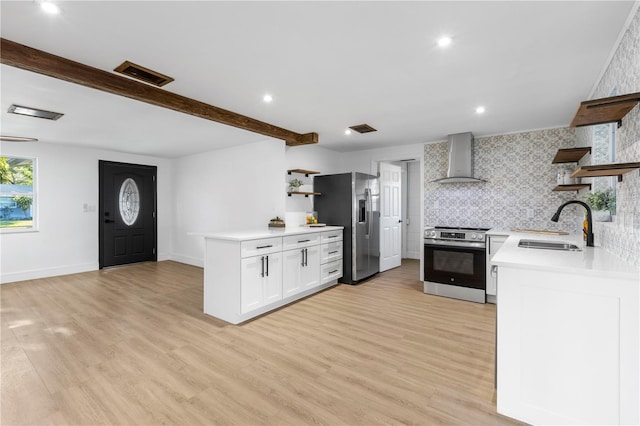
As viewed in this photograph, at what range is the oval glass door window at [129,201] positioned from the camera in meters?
6.27

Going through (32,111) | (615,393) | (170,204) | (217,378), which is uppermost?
(32,111)

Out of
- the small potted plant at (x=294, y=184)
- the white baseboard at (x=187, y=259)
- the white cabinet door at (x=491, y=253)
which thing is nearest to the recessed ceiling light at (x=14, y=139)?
the white baseboard at (x=187, y=259)

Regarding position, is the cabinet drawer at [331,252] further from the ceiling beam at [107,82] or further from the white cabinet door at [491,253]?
the white cabinet door at [491,253]

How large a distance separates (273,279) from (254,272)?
34cm

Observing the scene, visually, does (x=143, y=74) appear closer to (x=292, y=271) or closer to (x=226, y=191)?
(x=292, y=271)

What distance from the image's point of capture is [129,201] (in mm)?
6391

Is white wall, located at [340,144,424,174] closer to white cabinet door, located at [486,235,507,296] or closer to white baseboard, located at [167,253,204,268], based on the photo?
white cabinet door, located at [486,235,507,296]

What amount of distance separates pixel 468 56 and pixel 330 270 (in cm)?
332

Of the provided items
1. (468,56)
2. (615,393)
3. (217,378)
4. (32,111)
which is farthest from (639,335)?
(32,111)

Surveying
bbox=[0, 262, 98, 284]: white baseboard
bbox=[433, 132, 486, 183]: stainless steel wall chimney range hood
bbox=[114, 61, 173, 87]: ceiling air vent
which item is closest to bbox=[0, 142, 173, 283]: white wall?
bbox=[0, 262, 98, 284]: white baseboard

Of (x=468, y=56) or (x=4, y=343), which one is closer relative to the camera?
(x=468, y=56)

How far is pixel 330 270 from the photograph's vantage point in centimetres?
470

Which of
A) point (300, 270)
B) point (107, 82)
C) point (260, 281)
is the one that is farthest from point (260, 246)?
point (107, 82)

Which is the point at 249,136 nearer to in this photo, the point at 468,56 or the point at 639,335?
the point at 468,56
